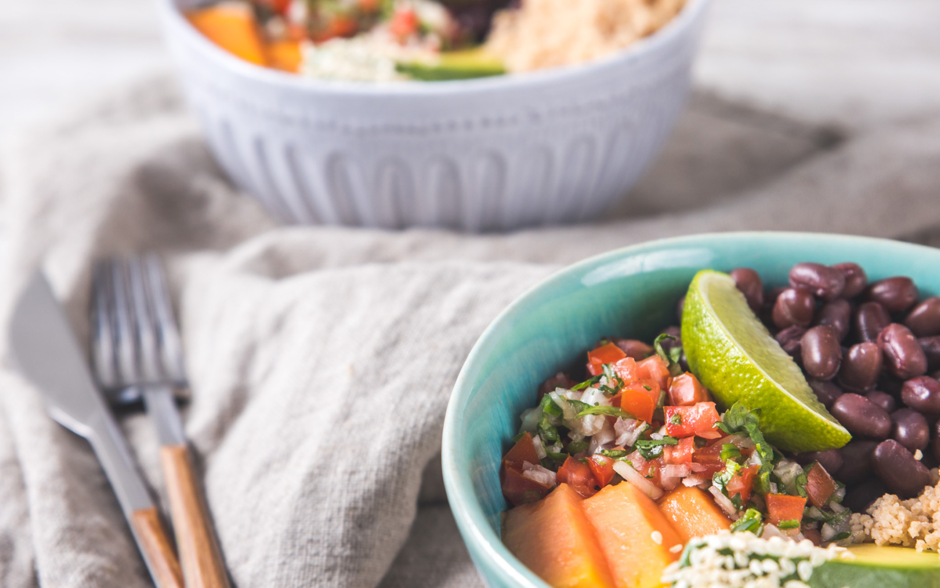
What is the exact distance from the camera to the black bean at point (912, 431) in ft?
3.10

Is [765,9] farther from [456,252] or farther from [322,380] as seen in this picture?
[322,380]

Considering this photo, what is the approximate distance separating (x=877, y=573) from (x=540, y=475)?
35 cm

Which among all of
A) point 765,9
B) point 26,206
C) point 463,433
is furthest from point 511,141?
point 765,9

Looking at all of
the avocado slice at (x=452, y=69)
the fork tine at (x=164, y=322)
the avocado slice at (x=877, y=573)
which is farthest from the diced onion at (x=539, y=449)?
the avocado slice at (x=452, y=69)

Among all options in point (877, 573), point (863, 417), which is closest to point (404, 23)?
point (863, 417)

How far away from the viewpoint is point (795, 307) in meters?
1.04

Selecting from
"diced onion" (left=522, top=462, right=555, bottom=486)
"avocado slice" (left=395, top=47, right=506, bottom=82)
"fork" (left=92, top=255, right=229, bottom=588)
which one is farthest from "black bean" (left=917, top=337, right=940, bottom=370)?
"avocado slice" (left=395, top=47, right=506, bottom=82)

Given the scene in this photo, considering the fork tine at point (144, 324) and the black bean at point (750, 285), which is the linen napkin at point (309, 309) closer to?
the fork tine at point (144, 324)

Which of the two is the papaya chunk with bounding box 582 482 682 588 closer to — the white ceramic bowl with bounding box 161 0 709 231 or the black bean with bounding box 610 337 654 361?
the black bean with bounding box 610 337 654 361

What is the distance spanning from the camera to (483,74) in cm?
182

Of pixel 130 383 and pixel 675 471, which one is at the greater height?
pixel 675 471

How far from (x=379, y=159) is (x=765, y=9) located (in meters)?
1.96

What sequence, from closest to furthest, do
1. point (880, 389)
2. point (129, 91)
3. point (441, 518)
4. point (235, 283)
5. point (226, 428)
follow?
point (880, 389) < point (441, 518) < point (226, 428) < point (235, 283) < point (129, 91)

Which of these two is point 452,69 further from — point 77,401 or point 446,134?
point 77,401
